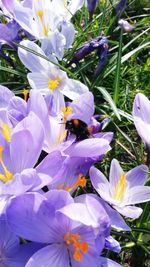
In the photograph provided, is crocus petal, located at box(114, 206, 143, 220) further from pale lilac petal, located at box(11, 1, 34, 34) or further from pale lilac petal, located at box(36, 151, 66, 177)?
pale lilac petal, located at box(11, 1, 34, 34)

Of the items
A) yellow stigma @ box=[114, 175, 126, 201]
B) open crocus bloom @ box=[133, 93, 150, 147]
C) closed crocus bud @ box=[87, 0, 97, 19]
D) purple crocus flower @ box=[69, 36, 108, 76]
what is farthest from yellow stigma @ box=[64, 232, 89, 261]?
closed crocus bud @ box=[87, 0, 97, 19]

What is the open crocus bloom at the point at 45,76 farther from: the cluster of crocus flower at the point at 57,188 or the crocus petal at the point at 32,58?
the cluster of crocus flower at the point at 57,188

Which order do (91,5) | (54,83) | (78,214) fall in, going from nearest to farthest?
(78,214)
(54,83)
(91,5)

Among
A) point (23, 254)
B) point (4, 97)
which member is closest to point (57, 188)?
point (23, 254)

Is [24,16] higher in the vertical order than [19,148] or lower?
higher

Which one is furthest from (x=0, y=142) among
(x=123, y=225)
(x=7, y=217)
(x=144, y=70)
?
(x=144, y=70)

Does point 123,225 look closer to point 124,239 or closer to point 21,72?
point 124,239

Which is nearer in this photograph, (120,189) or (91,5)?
(120,189)

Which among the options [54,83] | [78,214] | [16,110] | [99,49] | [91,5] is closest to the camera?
[78,214]

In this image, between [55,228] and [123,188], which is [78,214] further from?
[123,188]
